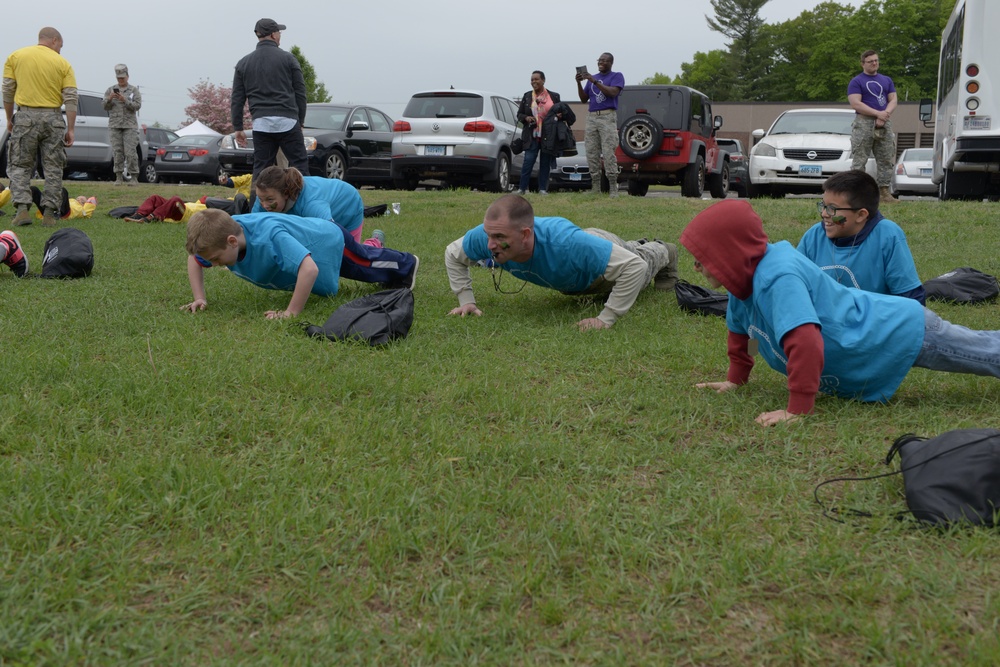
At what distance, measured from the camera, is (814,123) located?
1705 centimetres

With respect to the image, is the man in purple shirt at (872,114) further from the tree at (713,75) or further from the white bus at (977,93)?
the tree at (713,75)

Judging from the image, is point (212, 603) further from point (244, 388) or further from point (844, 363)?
point (844, 363)

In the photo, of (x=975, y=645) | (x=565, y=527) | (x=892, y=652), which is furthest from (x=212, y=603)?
(x=975, y=645)

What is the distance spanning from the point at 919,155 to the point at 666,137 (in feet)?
35.4

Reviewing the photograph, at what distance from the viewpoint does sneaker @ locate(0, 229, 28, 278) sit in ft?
23.1

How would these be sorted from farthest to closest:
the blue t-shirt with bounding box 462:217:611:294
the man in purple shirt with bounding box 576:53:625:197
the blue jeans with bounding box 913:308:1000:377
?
the man in purple shirt with bounding box 576:53:625:197 < the blue t-shirt with bounding box 462:217:611:294 < the blue jeans with bounding box 913:308:1000:377

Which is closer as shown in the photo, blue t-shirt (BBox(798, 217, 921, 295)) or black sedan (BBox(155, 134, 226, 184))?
blue t-shirt (BBox(798, 217, 921, 295))

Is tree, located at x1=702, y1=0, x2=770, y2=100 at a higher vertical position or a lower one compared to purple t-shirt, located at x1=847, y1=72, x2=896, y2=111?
higher

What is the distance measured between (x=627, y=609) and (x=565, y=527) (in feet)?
1.47

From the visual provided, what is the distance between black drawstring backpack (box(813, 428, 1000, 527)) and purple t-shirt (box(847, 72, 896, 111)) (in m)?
10.4

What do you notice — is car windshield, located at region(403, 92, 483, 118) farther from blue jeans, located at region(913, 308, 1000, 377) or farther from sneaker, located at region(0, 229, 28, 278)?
blue jeans, located at region(913, 308, 1000, 377)

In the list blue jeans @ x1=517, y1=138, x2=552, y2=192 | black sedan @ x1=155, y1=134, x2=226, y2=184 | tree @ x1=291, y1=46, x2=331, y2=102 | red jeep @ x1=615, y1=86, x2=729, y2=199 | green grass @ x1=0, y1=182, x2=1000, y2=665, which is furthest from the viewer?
tree @ x1=291, y1=46, x2=331, y2=102

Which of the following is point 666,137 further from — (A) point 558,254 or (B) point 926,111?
(A) point 558,254

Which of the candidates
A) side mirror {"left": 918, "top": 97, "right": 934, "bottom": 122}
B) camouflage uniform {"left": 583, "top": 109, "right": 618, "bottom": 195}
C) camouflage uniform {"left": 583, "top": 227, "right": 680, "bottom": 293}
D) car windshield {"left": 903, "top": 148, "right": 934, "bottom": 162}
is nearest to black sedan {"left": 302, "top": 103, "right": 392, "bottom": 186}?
camouflage uniform {"left": 583, "top": 109, "right": 618, "bottom": 195}
